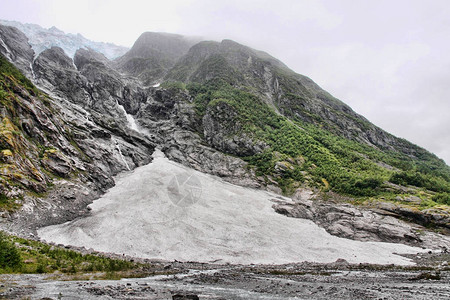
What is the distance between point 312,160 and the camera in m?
77.6

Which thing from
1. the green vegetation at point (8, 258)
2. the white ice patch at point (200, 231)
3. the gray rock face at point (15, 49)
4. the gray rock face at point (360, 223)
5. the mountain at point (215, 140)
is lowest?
the white ice patch at point (200, 231)

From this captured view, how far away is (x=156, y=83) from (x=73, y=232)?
5391 inches

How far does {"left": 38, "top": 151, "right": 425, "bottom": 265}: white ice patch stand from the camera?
33344mm

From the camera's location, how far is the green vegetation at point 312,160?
2410 inches

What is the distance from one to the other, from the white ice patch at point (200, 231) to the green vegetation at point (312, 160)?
723 inches

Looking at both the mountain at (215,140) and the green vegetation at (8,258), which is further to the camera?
the mountain at (215,140)

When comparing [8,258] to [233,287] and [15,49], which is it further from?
[15,49]

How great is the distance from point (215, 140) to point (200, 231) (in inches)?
2166

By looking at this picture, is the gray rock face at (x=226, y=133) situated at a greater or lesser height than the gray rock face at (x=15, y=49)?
lesser

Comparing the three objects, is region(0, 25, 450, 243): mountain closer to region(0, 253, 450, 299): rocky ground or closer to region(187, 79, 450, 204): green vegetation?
region(187, 79, 450, 204): green vegetation

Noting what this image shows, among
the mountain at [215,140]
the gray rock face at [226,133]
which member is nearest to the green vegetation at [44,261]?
the mountain at [215,140]

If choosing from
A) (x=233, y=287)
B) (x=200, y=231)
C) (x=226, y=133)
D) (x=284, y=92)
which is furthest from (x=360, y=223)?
(x=284, y=92)

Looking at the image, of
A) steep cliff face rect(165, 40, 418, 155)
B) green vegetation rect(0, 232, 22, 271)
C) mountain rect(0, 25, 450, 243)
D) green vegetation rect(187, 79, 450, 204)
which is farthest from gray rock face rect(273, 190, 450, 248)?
steep cliff face rect(165, 40, 418, 155)

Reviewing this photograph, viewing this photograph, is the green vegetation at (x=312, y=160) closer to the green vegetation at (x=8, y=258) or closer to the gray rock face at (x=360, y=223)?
the gray rock face at (x=360, y=223)
